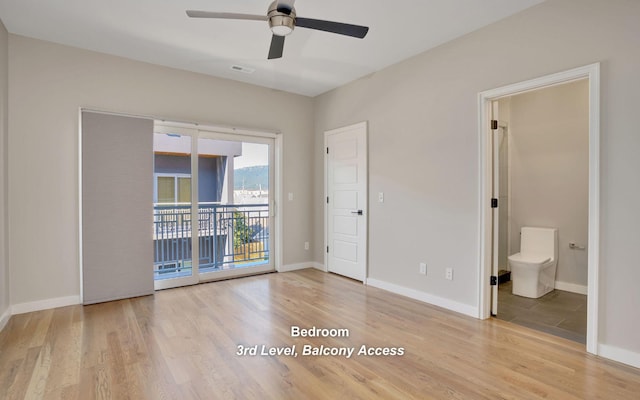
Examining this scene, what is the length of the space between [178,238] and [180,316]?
1315 mm

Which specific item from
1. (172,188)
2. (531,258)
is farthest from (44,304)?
(531,258)

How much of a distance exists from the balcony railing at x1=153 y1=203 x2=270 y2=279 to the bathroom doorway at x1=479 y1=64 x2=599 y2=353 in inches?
122

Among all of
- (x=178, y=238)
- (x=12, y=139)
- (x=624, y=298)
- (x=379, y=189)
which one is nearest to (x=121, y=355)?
(x=178, y=238)

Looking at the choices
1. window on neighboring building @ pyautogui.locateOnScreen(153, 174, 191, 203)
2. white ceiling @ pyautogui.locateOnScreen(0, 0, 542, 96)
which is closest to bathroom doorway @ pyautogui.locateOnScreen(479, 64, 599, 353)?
white ceiling @ pyautogui.locateOnScreen(0, 0, 542, 96)

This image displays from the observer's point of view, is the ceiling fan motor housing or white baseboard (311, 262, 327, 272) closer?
the ceiling fan motor housing

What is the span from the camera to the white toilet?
3.74 metres

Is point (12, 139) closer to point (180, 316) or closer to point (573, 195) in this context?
point (180, 316)

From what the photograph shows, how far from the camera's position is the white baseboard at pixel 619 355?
2.25 m

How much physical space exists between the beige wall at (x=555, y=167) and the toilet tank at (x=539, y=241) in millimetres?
101

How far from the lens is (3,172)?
10.1ft

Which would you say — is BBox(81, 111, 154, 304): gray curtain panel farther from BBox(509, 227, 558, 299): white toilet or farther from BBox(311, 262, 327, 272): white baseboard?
BBox(509, 227, 558, 299): white toilet

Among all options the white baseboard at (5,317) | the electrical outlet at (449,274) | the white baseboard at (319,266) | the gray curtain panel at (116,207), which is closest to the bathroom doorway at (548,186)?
the electrical outlet at (449,274)

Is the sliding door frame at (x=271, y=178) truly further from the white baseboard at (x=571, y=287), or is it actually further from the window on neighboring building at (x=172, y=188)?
the white baseboard at (x=571, y=287)

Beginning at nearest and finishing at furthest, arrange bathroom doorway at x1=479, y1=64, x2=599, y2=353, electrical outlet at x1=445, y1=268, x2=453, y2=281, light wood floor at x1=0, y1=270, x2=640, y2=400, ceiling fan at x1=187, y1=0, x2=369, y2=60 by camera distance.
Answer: light wood floor at x1=0, y1=270, x2=640, y2=400, ceiling fan at x1=187, y1=0, x2=369, y2=60, bathroom doorway at x1=479, y1=64, x2=599, y2=353, electrical outlet at x1=445, y1=268, x2=453, y2=281
